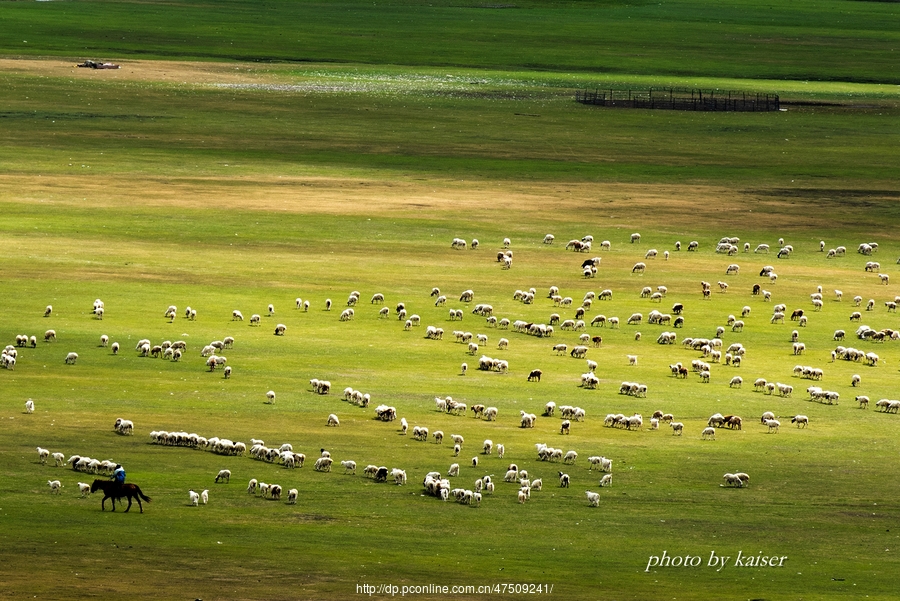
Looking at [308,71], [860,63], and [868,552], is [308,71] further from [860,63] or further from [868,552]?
[868,552]

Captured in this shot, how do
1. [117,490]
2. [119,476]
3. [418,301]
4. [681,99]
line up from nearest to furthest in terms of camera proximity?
[119,476]
[117,490]
[418,301]
[681,99]

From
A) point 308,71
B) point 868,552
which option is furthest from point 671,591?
point 308,71

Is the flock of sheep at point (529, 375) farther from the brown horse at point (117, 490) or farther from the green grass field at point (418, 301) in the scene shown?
the brown horse at point (117, 490)

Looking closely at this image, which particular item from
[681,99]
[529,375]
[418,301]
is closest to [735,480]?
[529,375]

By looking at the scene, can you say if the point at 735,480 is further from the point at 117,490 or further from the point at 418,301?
the point at 418,301

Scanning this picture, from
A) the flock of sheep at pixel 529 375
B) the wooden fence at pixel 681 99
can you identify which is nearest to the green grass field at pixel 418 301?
the flock of sheep at pixel 529 375

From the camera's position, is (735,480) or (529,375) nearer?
(735,480)
